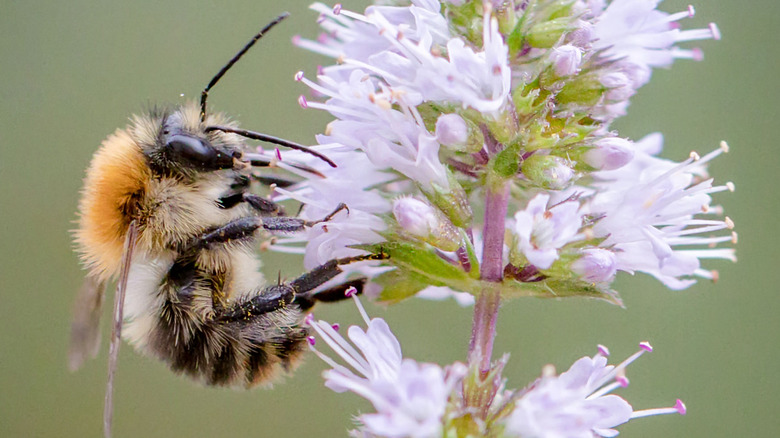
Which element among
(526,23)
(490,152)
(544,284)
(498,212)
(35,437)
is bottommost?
(35,437)

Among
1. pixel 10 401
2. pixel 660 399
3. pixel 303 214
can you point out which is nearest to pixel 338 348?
pixel 303 214

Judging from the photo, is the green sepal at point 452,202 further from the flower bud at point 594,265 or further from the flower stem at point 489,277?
the flower bud at point 594,265

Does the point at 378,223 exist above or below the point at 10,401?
above

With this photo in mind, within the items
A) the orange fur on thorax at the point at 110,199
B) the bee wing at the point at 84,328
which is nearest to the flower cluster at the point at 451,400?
the orange fur on thorax at the point at 110,199

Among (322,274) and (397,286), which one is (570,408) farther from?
(322,274)

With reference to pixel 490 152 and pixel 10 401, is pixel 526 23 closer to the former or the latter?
pixel 490 152

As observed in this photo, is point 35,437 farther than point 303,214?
Yes

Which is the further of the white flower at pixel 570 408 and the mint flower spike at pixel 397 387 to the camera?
the white flower at pixel 570 408
